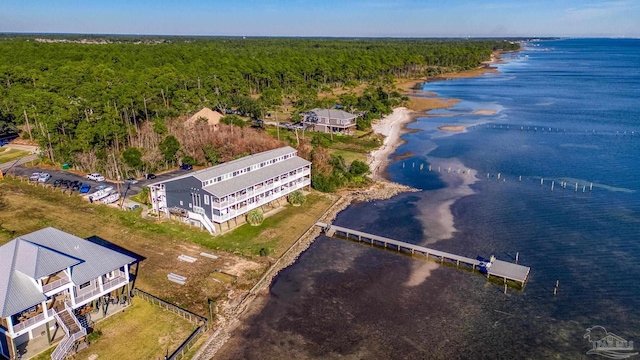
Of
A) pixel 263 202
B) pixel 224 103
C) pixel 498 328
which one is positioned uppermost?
pixel 224 103

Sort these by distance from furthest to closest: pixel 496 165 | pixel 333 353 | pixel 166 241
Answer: pixel 496 165
pixel 166 241
pixel 333 353

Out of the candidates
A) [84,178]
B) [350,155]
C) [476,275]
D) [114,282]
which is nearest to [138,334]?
[114,282]

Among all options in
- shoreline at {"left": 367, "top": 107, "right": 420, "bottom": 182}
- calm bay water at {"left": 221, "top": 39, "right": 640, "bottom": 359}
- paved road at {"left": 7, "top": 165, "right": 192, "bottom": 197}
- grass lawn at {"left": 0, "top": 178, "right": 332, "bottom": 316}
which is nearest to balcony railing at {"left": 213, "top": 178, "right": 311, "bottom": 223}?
grass lawn at {"left": 0, "top": 178, "right": 332, "bottom": 316}

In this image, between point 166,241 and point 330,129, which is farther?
point 330,129

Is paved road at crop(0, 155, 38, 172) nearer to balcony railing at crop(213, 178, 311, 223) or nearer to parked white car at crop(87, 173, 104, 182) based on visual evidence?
parked white car at crop(87, 173, 104, 182)

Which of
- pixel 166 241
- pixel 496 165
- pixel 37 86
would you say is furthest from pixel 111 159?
pixel 496 165

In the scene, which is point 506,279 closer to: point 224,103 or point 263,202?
point 263,202

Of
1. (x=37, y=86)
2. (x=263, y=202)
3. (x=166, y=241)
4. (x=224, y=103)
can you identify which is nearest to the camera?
(x=166, y=241)

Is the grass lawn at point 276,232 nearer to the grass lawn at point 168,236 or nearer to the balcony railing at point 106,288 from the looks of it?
the grass lawn at point 168,236
